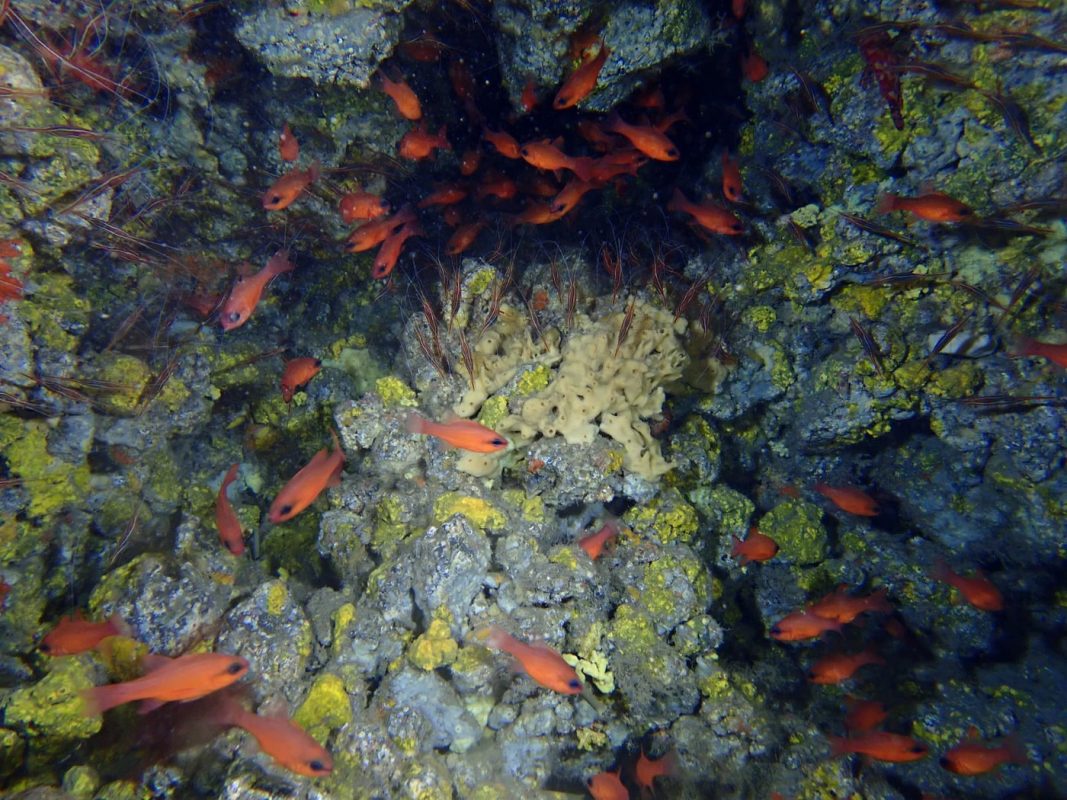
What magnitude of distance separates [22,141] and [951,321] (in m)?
7.20

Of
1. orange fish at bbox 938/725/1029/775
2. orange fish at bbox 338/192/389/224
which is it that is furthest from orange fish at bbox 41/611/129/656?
orange fish at bbox 938/725/1029/775

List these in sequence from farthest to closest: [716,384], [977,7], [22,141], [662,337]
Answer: [716,384]
[662,337]
[22,141]
[977,7]

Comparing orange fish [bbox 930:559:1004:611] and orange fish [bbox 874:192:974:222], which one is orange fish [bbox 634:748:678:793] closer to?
orange fish [bbox 930:559:1004:611]

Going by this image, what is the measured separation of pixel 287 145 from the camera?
167 inches

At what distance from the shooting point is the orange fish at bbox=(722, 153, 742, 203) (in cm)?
425

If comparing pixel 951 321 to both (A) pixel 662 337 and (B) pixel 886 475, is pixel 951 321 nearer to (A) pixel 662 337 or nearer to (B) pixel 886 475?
(B) pixel 886 475

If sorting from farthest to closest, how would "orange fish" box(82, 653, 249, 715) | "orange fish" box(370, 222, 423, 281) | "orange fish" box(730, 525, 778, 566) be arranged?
"orange fish" box(730, 525, 778, 566), "orange fish" box(370, 222, 423, 281), "orange fish" box(82, 653, 249, 715)

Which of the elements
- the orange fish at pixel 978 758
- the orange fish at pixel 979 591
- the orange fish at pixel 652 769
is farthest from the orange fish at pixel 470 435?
the orange fish at pixel 979 591

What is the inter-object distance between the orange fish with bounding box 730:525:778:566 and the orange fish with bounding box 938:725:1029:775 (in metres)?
1.71

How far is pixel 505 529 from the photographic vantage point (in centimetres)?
402

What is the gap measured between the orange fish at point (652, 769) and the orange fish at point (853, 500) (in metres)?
2.61

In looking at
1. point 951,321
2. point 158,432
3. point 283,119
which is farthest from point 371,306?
point 951,321

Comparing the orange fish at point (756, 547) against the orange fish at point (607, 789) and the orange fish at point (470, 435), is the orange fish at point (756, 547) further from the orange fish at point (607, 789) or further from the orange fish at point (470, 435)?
the orange fish at point (470, 435)

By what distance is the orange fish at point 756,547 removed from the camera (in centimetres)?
457
